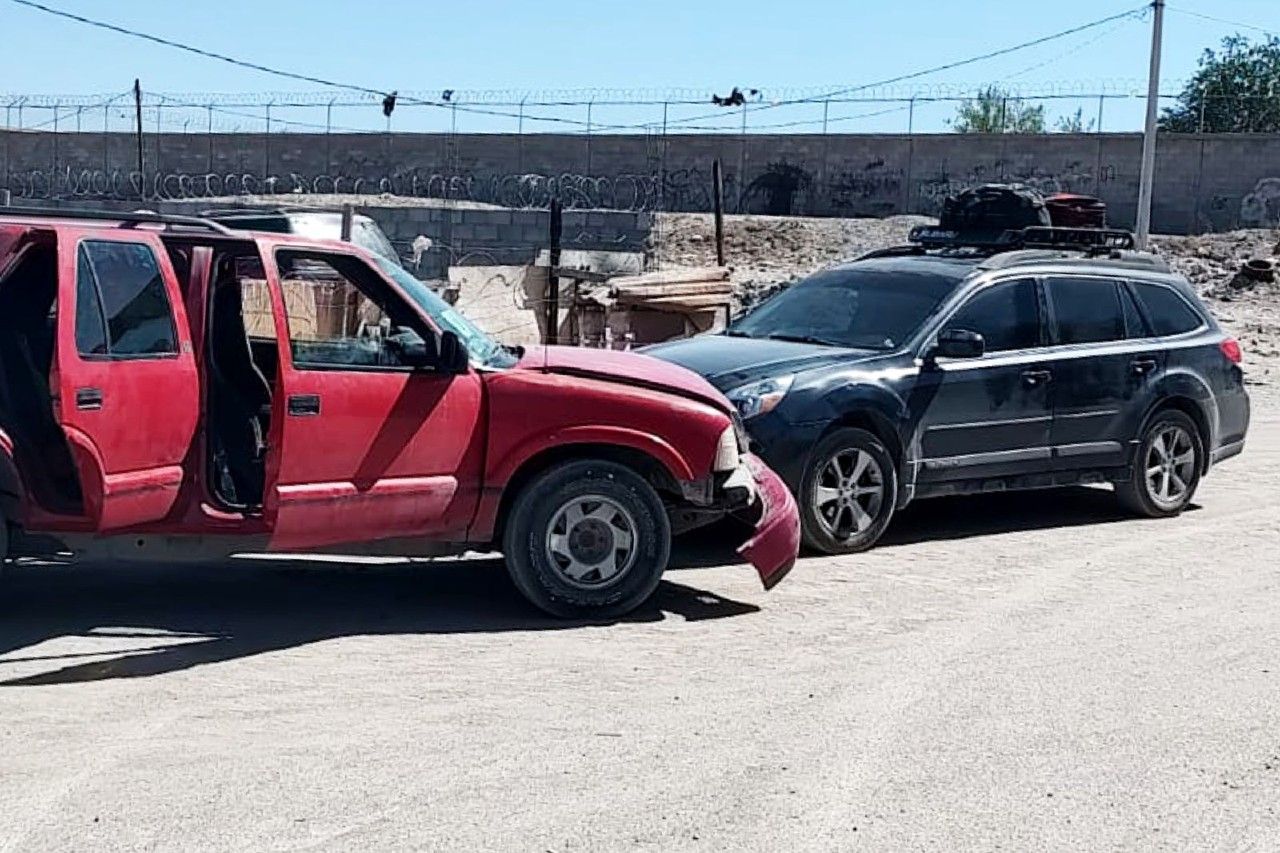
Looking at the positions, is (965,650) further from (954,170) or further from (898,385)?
(954,170)

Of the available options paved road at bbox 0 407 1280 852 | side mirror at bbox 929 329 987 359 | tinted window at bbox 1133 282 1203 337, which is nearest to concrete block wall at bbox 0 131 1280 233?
tinted window at bbox 1133 282 1203 337

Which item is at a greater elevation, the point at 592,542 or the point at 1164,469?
the point at 592,542

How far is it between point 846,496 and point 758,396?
832mm

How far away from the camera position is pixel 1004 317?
1082 cm

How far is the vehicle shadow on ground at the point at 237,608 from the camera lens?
7055mm

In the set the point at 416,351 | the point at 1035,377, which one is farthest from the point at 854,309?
the point at 416,351

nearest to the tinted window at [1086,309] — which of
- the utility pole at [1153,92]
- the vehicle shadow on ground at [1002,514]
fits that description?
the vehicle shadow on ground at [1002,514]

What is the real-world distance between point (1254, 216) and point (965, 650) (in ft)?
132

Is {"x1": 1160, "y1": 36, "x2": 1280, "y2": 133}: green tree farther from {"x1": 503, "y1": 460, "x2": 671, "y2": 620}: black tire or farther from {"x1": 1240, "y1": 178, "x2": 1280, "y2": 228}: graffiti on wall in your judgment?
{"x1": 503, "y1": 460, "x2": 671, "y2": 620}: black tire

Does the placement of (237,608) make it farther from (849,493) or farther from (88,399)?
(849,493)

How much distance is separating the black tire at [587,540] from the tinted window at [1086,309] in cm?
431

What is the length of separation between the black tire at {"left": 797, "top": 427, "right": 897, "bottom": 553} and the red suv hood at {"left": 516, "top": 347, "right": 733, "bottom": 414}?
4.60 feet

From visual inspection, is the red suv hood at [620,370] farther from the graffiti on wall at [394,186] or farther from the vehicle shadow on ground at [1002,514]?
the graffiti on wall at [394,186]

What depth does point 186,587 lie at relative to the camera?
8.40 metres
